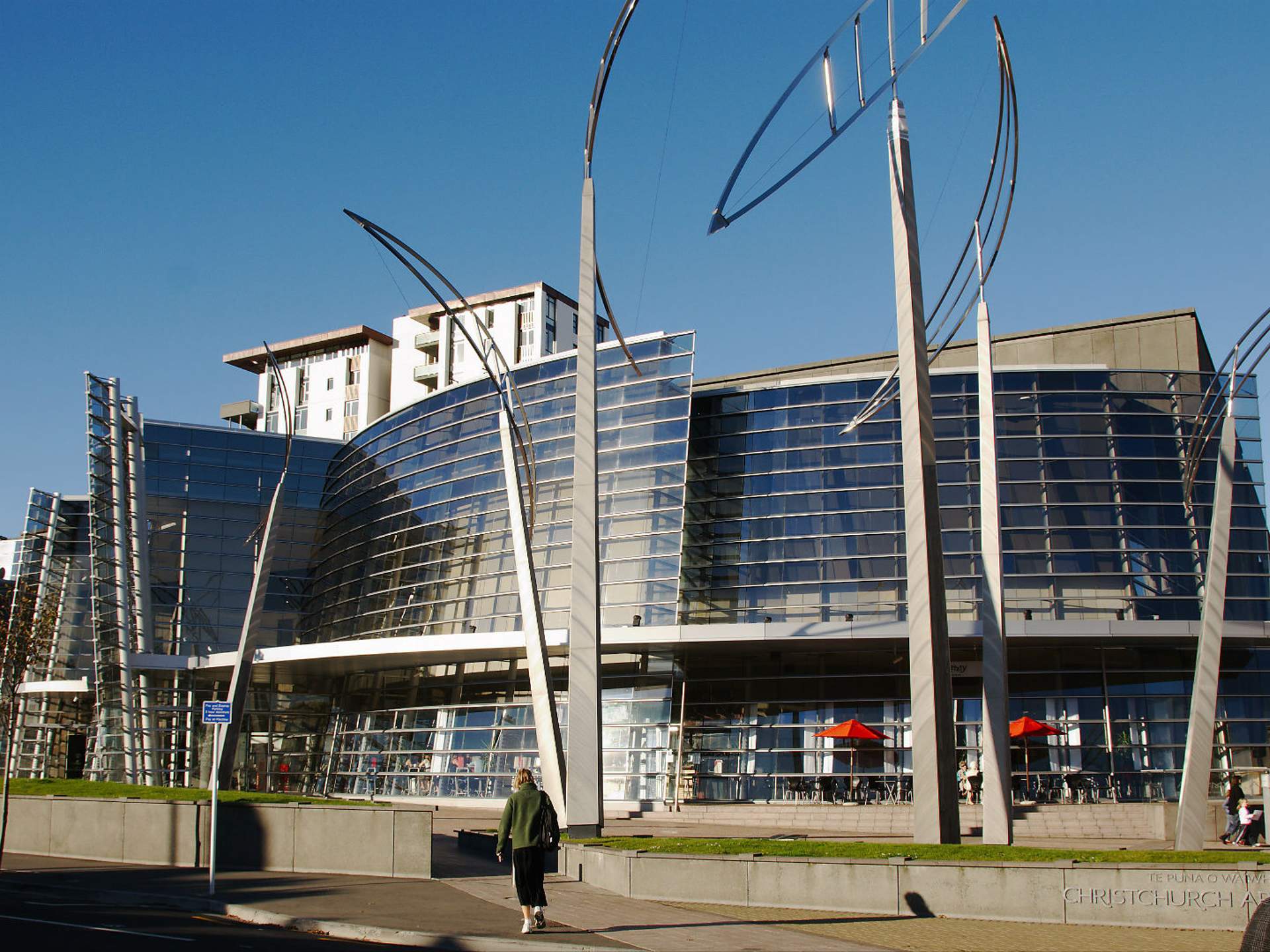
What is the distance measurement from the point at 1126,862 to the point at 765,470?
30.2 m

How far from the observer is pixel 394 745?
4609 centimetres

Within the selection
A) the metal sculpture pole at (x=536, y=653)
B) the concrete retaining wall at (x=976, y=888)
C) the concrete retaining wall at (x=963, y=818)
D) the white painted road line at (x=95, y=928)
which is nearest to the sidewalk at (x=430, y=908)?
the concrete retaining wall at (x=976, y=888)

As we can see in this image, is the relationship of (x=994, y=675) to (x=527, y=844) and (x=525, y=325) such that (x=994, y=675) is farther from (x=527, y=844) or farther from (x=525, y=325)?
(x=525, y=325)

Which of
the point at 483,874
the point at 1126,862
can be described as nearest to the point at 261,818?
the point at 483,874

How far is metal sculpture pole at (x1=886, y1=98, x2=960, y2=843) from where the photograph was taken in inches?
746

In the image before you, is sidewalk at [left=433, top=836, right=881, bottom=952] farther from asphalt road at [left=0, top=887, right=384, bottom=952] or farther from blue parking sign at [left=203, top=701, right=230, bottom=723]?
blue parking sign at [left=203, top=701, right=230, bottom=723]

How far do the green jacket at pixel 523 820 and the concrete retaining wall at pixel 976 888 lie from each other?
306cm

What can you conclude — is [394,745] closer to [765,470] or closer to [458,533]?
[458,533]

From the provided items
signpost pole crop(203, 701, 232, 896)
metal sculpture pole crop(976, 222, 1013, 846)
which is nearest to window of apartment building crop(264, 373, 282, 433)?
metal sculpture pole crop(976, 222, 1013, 846)

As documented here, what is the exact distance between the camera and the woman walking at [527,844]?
12836 mm

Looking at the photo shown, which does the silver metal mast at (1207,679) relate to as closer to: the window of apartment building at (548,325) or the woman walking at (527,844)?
the woman walking at (527,844)

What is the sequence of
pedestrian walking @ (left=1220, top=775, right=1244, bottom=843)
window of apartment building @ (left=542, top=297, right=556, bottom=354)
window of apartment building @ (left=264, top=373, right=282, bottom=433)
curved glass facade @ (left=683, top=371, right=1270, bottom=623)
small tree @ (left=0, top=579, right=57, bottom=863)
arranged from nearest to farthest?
small tree @ (left=0, top=579, right=57, bottom=863) → pedestrian walking @ (left=1220, top=775, right=1244, bottom=843) → curved glass facade @ (left=683, top=371, right=1270, bottom=623) → window of apartment building @ (left=542, top=297, right=556, bottom=354) → window of apartment building @ (left=264, top=373, right=282, bottom=433)

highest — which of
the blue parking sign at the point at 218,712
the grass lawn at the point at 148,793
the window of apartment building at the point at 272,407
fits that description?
the window of apartment building at the point at 272,407

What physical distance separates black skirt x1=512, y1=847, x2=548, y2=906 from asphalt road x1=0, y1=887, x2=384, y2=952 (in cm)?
161
